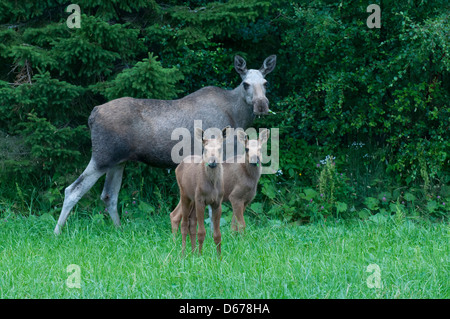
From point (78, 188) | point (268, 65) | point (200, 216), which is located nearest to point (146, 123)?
point (78, 188)

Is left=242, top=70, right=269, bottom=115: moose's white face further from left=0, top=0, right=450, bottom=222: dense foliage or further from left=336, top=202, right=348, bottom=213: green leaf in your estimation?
left=336, top=202, right=348, bottom=213: green leaf

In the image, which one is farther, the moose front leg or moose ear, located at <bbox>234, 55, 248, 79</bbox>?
moose ear, located at <bbox>234, 55, 248, 79</bbox>

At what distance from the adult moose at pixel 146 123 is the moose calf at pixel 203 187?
83.3 inches

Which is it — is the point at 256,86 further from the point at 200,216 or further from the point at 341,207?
the point at 200,216

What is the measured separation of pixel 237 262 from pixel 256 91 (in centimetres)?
337

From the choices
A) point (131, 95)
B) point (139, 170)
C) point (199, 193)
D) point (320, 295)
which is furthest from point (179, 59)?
point (320, 295)

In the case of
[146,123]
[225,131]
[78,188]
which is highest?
[225,131]

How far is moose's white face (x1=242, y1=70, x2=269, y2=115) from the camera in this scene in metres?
8.59

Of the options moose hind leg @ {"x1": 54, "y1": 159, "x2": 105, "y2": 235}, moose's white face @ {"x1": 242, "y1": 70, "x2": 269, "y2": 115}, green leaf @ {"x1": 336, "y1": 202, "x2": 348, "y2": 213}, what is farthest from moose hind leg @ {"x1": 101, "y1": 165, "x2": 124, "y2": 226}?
green leaf @ {"x1": 336, "y1": 202, "x2": 348, "y2": 213}

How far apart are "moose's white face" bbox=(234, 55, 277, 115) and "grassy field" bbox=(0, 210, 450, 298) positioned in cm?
165

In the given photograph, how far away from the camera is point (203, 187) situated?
641 centimetres

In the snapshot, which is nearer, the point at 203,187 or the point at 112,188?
the point at 203,187

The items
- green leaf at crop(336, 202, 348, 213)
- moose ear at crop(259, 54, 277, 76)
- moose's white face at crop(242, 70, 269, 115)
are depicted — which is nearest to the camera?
moose's white face at crop(242, 70, 269, 115)

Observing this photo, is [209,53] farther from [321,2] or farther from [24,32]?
[24,32]
